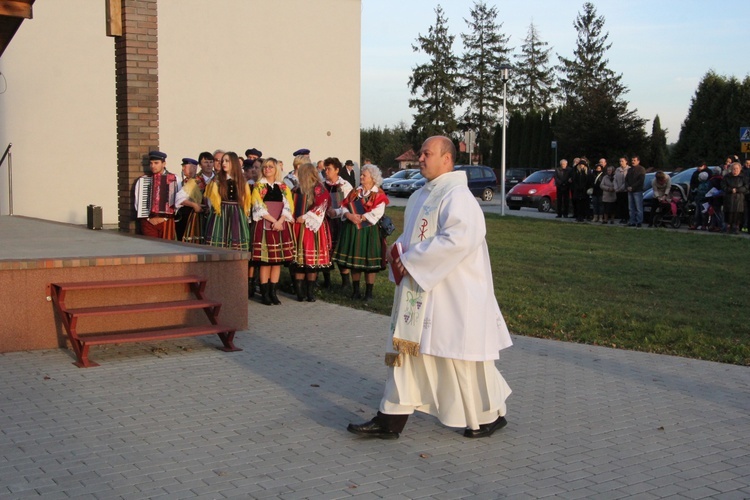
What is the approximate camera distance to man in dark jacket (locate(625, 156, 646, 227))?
24.3 m

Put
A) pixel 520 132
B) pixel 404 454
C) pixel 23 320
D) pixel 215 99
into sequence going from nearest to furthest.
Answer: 1. pixel 404 454
2. pixel 23 320
3. pixel 215 99
4. pixel 520 132

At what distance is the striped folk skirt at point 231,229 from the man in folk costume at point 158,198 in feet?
3.57

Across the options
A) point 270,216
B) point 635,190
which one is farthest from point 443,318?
point 635,190

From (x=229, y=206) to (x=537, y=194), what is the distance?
2211 centimetres

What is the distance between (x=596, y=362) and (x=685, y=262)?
8.78 meters

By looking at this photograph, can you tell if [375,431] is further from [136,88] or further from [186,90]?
[186,90]

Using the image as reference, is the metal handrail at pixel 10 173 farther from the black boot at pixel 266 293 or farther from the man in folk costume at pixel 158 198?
the black boot at pixel 266 293

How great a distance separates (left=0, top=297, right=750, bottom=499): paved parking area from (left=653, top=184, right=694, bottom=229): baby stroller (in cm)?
1625

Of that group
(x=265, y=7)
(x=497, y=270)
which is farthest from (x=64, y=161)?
(x=497, y=270)

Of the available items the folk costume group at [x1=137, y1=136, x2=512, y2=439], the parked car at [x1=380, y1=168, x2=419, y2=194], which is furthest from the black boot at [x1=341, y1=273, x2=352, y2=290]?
the parked car at [x1=380, y1=168, x2=419, y2=194]

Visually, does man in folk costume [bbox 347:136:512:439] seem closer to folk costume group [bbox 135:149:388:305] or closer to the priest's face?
the priest's face

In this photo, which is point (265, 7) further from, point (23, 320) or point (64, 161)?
point (23, 320)

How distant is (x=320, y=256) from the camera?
1213cm

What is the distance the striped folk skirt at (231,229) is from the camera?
38.3 feet
